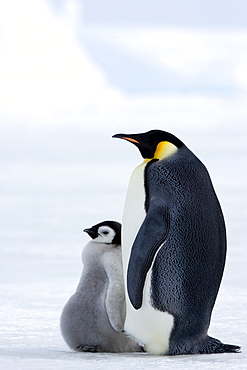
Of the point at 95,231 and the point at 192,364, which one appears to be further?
the point at 95,231

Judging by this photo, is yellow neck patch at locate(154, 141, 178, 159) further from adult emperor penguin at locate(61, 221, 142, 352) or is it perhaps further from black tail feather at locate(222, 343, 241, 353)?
black tail feather at locate(222, 343, 241, 353)

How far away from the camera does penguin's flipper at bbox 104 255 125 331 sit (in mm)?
3078

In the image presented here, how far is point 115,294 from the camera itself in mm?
3102

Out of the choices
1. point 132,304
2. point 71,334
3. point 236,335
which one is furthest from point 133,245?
point 236,335

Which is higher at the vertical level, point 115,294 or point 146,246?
point 146,246

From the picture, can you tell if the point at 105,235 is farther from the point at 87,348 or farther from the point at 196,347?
the point at 196,347

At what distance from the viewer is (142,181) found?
3.10m

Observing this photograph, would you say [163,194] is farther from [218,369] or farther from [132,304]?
[218,369]

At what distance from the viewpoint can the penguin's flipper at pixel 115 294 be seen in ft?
10.1

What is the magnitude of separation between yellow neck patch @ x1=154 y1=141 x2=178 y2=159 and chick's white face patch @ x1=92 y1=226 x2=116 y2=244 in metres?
0.34

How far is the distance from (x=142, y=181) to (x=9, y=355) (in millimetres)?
801

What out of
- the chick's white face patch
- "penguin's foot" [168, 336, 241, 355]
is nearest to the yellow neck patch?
the chick's white face patch

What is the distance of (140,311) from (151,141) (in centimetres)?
65

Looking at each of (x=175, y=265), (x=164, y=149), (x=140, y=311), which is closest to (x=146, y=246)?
(x=175, y=265)
